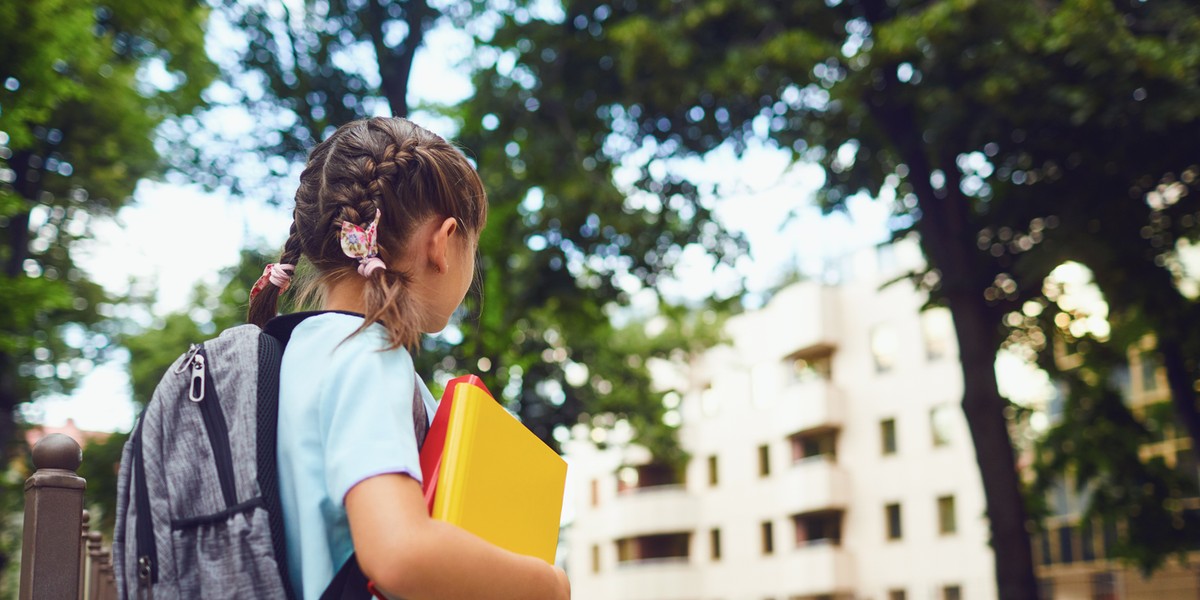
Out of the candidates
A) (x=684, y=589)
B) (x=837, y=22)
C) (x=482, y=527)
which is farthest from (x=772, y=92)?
(x=684, y=589)

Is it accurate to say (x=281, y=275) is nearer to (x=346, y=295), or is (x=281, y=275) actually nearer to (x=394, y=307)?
(x=346, y=295)

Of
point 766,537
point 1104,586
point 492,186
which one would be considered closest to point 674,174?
point 492,186

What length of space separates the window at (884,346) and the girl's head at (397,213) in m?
39.8

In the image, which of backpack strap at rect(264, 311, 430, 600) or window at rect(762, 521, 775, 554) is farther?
window at rect(762, 521, 775, 554)

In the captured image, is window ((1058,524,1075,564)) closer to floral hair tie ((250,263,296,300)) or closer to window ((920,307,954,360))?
window ((920,307,954,360))

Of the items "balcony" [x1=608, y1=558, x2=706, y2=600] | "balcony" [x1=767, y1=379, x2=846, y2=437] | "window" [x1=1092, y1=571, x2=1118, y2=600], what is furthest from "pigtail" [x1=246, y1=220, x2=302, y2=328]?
"balcony" [x1=608, y1=558, x2=706, y2=600]

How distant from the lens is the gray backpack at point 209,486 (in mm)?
1399

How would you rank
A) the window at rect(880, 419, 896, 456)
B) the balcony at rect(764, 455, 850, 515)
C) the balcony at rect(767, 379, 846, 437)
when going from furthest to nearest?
1. the balcony at rect(767, 379, 846, 437)
2. the balcony at rect(764, 455, 850, 515)
3. the window at rect(880, 419, 896, 456)

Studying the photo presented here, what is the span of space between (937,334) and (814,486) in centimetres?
703

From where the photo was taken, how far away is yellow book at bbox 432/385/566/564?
145 cm

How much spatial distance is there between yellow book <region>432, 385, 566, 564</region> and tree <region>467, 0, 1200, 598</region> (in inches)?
348

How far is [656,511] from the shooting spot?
Answer: 48938mm

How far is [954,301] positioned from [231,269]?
30.2 ft

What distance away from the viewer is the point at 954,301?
516 inches
